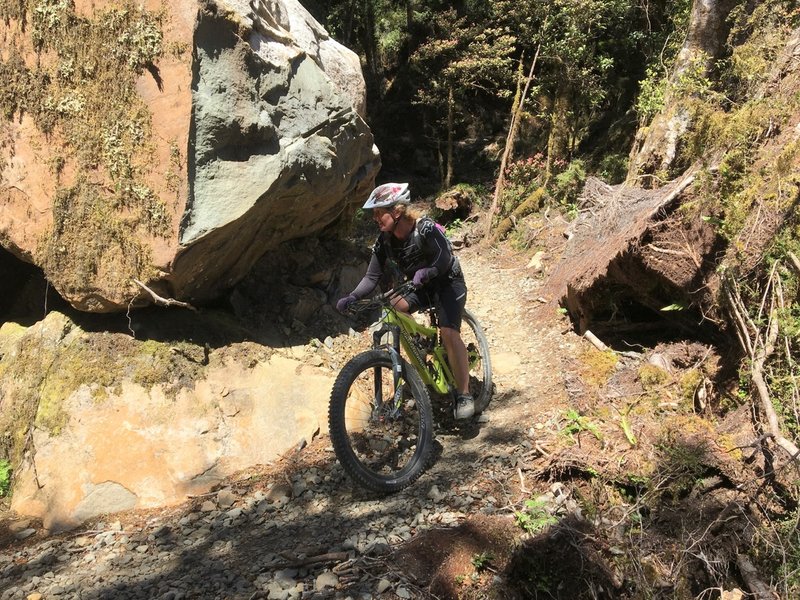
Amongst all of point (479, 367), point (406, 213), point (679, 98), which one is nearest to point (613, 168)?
point (679, 98)

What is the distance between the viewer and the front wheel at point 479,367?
5.57m

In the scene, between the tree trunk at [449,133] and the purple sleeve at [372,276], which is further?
the tree trunk at [449,133]

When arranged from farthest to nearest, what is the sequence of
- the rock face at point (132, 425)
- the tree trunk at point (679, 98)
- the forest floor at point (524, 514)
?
the tree trunk at point (679, 98) → the rock face at point (132, 425) → the forest floor at point (524, 514)

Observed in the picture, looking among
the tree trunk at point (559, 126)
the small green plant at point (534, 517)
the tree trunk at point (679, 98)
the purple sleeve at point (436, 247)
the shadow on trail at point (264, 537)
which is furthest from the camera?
the tree trunk at point (559, 126)

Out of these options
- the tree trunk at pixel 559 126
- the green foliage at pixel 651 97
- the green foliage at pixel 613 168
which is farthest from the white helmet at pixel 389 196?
the tree trunk at pixel 559 126

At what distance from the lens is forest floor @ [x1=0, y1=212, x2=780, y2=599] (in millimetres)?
3322

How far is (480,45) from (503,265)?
22.9ft

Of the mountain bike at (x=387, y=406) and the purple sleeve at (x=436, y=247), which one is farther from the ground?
the purple sleeve at (x=436, y=247)

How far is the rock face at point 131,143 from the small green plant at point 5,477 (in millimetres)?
1537

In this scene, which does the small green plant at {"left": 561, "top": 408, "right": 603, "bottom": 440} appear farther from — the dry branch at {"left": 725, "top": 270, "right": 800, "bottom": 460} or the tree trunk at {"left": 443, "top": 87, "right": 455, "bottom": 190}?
the tree trunk at {"left": 443, "top": 87, "right": 455, "bottom": 190}

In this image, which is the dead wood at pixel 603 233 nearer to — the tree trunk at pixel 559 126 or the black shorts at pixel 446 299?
the black shorts at pixel 446 299

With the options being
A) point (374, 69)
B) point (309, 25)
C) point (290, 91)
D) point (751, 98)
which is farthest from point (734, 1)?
point (374, 69)

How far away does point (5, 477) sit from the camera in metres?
4.81

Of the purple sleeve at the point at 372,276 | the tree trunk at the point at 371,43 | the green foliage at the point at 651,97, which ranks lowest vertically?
the purple sleeve at the point at 372,276
